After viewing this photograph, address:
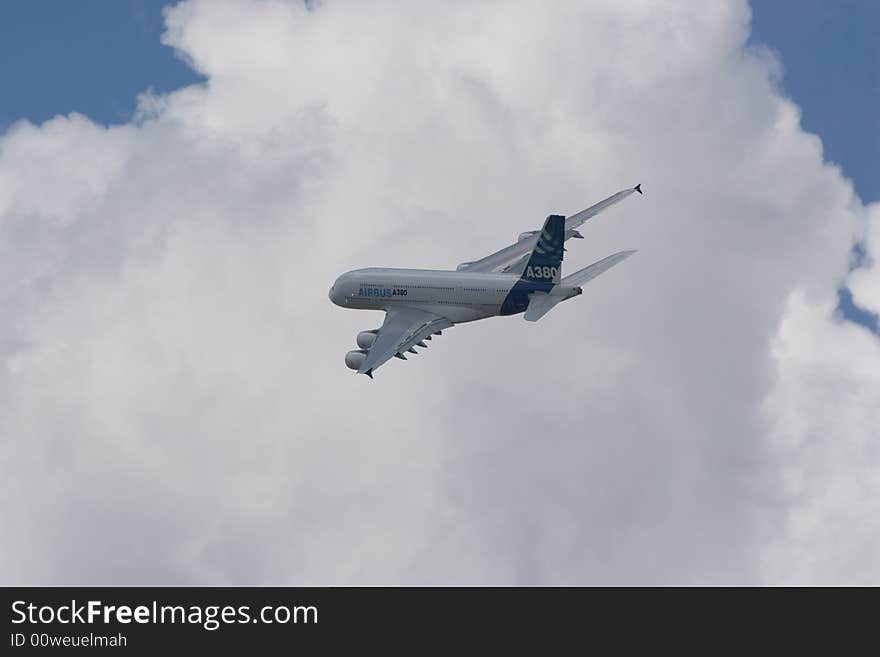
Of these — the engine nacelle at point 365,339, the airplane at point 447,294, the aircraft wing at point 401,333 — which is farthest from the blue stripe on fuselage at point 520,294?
the engine nacelle at point 365,339

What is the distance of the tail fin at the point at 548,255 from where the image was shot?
157 m

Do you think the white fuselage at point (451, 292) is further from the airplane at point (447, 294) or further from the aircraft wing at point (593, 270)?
the aircraft wing at point (593, 270)

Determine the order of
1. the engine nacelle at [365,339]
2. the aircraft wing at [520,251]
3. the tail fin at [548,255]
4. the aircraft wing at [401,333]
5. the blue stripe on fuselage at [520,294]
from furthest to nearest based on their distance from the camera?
the aircraft wing at [520,251]
the blue stripe on fuselage at [520,294]
the tail fin at [548,255]
the engine nacelle at [365,339]
the aircraft wing at [401,333]

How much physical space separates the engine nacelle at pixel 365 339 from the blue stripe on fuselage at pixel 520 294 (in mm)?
17172

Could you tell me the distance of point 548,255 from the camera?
6230 inches

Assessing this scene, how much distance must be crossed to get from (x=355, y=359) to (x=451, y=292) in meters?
16.2

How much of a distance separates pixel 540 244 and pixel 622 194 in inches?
1111

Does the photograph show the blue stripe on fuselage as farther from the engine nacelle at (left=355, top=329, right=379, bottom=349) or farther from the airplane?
the engine nacelle at (left=355, top=329, right=379, bottom=349)

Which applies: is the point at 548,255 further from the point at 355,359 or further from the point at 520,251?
the point at 355,359

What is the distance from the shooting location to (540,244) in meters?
158

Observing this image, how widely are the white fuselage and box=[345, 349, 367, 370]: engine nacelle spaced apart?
12724 mm

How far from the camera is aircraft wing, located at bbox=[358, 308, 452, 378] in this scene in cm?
15262

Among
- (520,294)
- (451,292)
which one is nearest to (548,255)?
(520,294)
